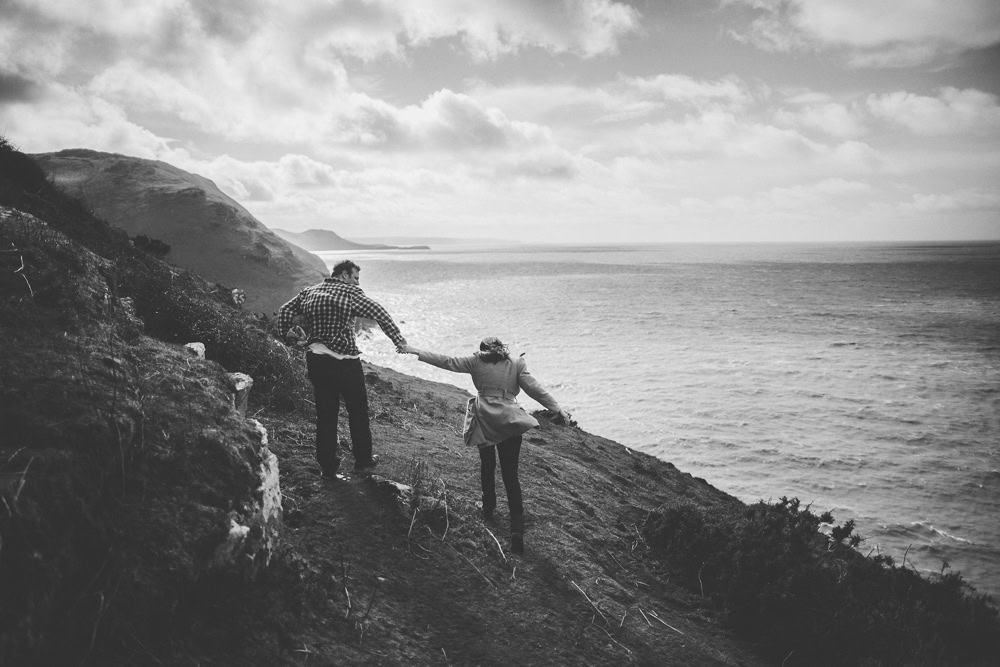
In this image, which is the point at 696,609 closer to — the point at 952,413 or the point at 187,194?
the point at 952,413

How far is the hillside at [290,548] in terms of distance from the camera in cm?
271

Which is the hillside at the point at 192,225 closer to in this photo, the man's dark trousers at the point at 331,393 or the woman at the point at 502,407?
the man's dark trousers at the point at 331,393

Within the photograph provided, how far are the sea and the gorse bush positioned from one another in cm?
189

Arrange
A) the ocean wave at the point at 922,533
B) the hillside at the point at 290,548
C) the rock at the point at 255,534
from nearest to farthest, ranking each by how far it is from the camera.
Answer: the hillside at the point at 290,548, the rock at the point at 255,534, the ocean wave at the point at 922,533

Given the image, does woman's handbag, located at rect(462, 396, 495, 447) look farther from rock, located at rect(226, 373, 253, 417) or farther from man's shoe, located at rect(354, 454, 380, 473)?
rock, located at rect(226, 373, 253, 417)

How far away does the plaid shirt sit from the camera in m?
5.20

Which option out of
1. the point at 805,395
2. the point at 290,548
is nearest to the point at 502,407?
the point at 290,548

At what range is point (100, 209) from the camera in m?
37.1

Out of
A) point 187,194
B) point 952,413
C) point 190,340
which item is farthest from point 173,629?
point 187,194

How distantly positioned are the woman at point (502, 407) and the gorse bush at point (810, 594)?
2.54 meters

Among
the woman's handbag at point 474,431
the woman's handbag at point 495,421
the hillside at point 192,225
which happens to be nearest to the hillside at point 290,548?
the woman's handbag at point 474,431

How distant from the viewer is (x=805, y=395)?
2108 centimetres

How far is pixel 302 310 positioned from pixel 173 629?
10.1 feet

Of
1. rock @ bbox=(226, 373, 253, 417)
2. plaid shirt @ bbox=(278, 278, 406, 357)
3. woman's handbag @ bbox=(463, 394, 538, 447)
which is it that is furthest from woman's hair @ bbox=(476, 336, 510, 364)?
rock @ bbox=(226, 373, 253, 417)
